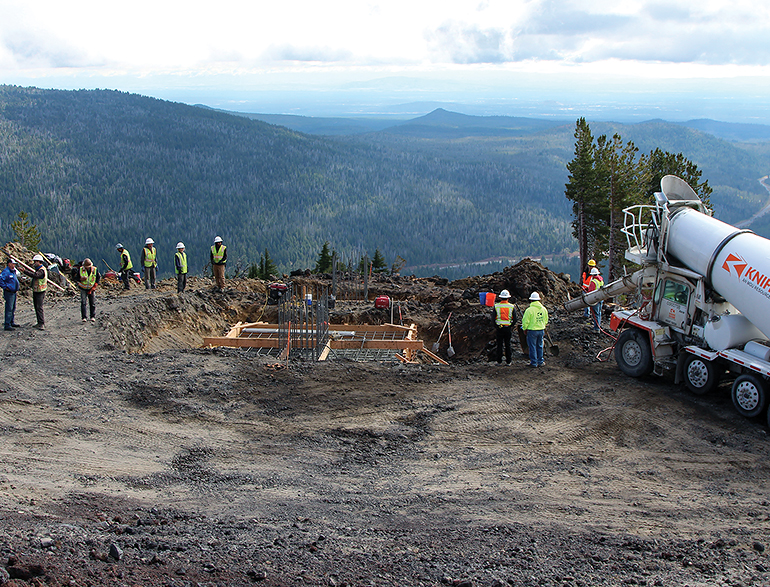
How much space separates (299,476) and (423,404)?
11.9ft

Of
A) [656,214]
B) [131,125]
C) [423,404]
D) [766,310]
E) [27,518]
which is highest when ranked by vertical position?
[131,125]

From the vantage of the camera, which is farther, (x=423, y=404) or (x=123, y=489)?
(x=423, y=404)

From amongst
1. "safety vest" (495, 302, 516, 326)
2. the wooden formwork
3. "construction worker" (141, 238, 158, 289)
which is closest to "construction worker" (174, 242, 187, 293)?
"construction worker" (141, 238, 158, 289)

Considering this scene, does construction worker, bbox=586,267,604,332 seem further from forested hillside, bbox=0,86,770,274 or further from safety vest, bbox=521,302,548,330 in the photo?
forested hillside, bbox=0,86,770,274

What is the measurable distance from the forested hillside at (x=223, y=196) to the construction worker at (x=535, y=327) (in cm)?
11471

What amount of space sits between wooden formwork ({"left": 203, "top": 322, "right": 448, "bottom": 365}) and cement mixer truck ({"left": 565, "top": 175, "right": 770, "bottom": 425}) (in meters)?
5.05

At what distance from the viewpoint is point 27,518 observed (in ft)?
19.6

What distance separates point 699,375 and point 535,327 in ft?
11.3

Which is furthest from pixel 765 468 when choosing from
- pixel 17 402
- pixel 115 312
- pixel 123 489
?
pixel 115 312

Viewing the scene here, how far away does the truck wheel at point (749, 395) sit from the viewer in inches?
384

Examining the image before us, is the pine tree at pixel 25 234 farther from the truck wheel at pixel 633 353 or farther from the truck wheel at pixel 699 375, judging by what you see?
the truck wheel at pixel 699 375

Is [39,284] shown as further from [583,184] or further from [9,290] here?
[583,184]

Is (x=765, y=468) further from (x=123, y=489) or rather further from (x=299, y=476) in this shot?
(x=123, y=489)

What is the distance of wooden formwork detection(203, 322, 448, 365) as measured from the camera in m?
16.2
